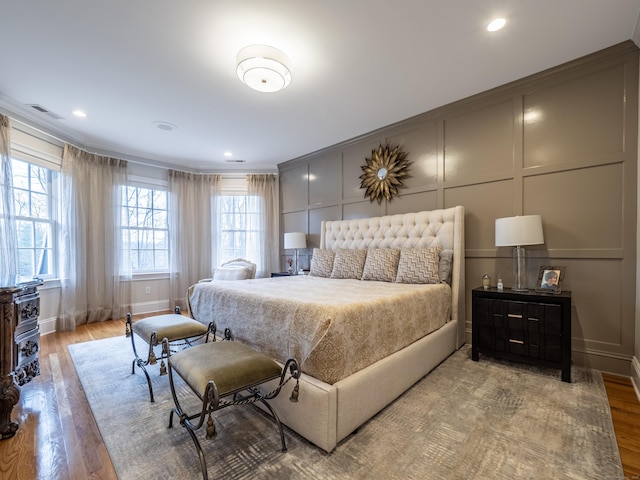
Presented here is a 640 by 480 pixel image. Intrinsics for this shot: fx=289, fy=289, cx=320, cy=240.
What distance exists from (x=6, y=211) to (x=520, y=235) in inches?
209

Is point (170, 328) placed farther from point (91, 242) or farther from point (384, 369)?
point (91, 242)

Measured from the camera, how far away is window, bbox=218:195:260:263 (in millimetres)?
5848

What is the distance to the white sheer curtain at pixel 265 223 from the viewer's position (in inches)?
227

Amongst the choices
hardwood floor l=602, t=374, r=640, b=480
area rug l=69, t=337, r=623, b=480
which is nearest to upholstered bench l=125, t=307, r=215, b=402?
area rug l=69, t=337, r=623, b=480

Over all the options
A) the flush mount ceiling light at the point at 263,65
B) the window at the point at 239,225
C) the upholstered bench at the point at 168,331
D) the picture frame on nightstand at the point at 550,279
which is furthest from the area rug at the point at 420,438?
the window at the point at 239,225

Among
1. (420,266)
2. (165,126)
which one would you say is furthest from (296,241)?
(165,126)

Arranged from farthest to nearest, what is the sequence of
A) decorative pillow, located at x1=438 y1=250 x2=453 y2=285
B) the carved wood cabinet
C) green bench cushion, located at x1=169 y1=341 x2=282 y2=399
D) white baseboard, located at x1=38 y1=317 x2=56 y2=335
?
white baseboard, located at x1=38 y1=317 x2=56 y2=335
decorative pillow, located at x1=438 y1=250 x2=453 y2=285
the carved wood cabinet
green bench cushion, located at x1=169 y1=341 x2=282 y2=399

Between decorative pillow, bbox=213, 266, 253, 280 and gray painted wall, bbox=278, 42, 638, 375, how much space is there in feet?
9.39

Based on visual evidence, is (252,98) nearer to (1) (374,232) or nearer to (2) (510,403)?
(1) (374,232)

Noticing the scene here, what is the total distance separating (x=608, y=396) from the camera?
2117 millimetres

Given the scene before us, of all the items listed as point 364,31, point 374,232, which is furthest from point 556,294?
point 364,31

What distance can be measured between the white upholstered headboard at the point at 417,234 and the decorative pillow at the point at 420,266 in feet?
0.75

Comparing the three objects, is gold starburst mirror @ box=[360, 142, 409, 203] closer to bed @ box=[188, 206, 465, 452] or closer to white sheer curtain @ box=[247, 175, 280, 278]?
bed @ box=[188, 206, 465, 452]

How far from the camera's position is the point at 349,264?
145 inches
